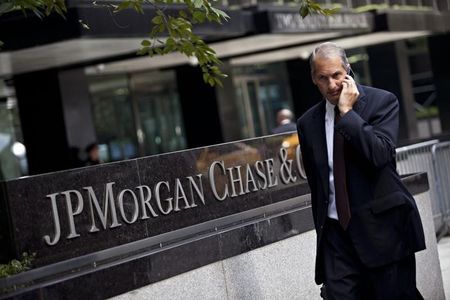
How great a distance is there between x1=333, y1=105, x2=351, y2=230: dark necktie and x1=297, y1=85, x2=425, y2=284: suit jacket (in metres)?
0.03

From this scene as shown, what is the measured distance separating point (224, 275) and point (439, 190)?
7.65m

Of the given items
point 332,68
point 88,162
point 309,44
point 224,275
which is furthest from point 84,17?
point 309,44

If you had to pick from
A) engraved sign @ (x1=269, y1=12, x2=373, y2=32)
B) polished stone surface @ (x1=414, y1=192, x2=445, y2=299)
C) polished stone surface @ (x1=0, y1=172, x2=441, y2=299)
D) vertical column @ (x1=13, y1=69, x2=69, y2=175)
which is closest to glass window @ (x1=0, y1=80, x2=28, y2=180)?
vertical column @ (x1=13, y1=69, x2=69, y2=175)

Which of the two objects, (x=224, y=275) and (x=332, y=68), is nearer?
(x=332, y=68)

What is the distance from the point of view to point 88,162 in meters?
18.1

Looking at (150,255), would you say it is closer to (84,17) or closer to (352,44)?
(84,17)

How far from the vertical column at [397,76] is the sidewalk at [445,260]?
16.1 meters

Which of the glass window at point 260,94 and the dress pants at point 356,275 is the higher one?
the glass window at point 260,94

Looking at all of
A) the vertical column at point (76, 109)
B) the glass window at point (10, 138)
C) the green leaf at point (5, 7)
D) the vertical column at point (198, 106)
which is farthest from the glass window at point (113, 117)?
the green leaf at point (5, 7)

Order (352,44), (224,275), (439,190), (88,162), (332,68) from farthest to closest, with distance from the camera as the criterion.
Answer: (352,44) < (88,162) < (439,190) < (224,275) < (332,68)

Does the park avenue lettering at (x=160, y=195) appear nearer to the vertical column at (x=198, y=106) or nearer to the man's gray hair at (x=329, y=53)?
the man's gray hair at (x=329, y=53)

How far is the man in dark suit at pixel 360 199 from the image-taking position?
5008 millimetres

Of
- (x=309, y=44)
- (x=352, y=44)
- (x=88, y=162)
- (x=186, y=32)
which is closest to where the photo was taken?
(x=186, y=32)

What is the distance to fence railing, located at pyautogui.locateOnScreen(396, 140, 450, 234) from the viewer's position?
1314cm
